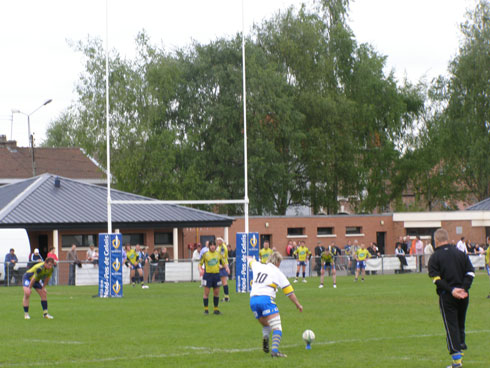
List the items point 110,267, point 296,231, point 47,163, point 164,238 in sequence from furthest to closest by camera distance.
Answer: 1. point 47,163
2. point 296,231
3. point 164,238
4. point 110,267

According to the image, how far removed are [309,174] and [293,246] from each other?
13.9 meters

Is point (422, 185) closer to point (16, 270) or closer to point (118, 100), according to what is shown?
point (118, 100)

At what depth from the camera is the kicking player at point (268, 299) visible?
12.6 meters

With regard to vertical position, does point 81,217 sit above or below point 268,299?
above

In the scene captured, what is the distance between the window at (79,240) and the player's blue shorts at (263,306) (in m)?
33.6

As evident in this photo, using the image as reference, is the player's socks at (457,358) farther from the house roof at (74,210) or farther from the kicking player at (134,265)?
the house roof at (74,210)

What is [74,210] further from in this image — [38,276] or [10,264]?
[38,276]

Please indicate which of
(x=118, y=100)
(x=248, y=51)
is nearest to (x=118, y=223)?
(x=118, y=100)

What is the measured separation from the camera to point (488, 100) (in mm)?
62156

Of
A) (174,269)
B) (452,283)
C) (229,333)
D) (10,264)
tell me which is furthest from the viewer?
(174,269)

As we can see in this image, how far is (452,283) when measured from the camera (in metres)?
11.3

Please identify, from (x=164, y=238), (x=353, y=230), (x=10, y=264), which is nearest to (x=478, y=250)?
(x=353, y=230)

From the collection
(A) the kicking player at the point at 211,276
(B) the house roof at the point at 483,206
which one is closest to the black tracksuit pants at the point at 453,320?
(A) the kicking player at the point at 211,276

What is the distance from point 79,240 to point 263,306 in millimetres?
34038
